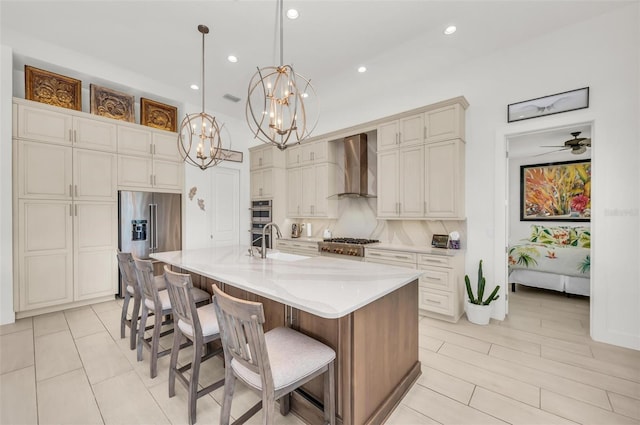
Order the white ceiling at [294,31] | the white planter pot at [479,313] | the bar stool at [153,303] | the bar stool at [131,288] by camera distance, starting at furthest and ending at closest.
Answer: the white planter pot at [479,313] → the white ceiling at [294,31] → the bar stool at [131,288] → the bar stool at [153,303]

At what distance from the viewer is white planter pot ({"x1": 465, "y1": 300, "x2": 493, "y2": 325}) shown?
3.14 metres

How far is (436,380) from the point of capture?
6.93 ft

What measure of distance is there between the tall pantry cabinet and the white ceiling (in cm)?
86

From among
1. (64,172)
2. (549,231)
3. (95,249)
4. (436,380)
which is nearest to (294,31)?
(64,172)

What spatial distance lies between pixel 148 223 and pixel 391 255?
3.80m

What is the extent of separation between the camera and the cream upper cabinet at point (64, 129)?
A: 3.36 metres

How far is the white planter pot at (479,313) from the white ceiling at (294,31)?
3.13m

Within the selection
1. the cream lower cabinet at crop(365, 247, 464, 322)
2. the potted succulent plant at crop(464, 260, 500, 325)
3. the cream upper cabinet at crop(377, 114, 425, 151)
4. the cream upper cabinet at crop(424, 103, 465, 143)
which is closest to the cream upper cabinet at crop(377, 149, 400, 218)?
the cream upper cabinet at crop(377, 114, 425, 151)

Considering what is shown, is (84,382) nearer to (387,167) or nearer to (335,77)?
(387,167)

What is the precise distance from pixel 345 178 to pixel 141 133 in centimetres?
339

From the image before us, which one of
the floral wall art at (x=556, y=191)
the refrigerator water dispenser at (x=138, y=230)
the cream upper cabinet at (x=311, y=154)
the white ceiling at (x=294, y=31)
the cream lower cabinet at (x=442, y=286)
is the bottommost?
the cream lower cabinet at (x=442, y=286)

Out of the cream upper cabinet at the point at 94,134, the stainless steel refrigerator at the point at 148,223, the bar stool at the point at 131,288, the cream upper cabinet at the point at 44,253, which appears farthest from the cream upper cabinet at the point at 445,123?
the cream upper cabinet at the point at 44,253

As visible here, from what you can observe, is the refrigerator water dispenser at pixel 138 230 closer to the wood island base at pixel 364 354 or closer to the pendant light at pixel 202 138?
the pendant light at pixel 202 138

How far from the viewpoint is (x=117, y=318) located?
3.36 meters
